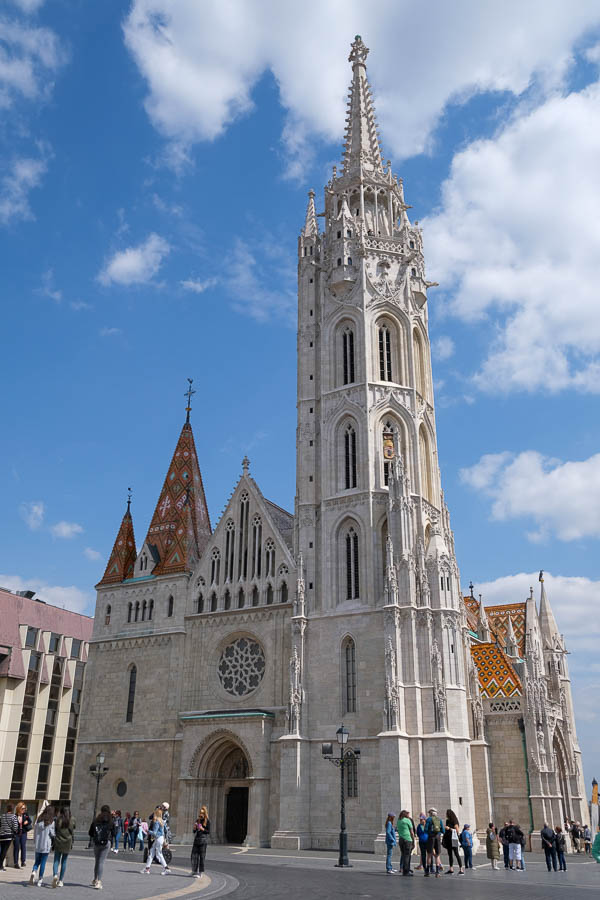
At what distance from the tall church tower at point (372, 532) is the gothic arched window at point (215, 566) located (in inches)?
189

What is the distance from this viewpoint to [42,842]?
1523 centimetres

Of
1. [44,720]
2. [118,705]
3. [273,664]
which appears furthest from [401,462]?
[44,720]

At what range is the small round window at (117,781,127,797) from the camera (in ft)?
122

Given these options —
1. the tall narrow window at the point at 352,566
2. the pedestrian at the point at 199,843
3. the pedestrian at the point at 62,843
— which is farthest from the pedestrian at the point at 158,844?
the tall narrow window at the point at 352,566

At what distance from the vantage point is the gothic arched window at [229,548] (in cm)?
3928

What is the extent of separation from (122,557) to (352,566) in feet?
47.2

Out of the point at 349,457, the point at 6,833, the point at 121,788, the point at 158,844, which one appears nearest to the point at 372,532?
the point at 349,457

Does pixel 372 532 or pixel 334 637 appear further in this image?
pixel 372 532

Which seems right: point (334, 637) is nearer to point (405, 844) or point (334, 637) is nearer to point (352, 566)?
point (352, 566)

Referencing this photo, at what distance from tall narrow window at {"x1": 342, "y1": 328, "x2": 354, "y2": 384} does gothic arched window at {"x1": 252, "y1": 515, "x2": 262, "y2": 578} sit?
8.48 m

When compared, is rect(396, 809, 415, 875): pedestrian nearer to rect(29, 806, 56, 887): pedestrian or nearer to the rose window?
rect(29, 806, 56, 887): pedestrian

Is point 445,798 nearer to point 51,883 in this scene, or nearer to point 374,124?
point 51,883

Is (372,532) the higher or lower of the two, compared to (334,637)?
higher

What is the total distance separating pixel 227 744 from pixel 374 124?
3740 centimetres
